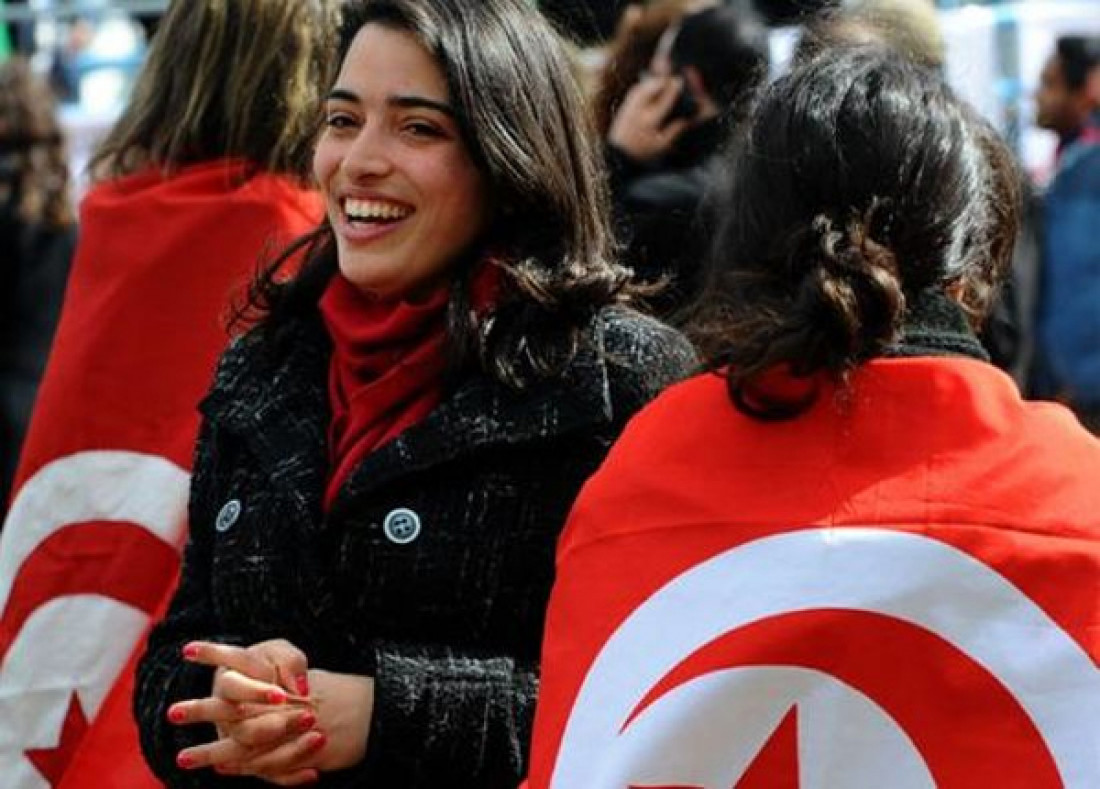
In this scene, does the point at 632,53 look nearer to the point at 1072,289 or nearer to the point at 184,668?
the point at 184,668

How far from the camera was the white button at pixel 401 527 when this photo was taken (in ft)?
8.77

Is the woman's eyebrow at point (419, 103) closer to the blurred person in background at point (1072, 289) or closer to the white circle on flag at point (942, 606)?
the white circle on flag at point (942, 606)

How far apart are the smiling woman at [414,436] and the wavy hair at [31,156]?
2.86m

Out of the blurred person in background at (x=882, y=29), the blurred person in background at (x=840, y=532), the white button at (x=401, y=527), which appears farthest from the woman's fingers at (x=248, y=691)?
the blurred person in background at (x=882, y=29)

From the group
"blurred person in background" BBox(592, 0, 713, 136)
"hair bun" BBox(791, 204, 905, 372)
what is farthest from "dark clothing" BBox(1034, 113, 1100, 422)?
"hair bun" BBox(791, 204, 905, 372)

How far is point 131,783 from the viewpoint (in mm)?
3350

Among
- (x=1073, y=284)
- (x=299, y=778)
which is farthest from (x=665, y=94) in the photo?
(x=1073, y=284)

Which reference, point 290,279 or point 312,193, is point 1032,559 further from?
point 312,193

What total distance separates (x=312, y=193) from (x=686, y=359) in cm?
104

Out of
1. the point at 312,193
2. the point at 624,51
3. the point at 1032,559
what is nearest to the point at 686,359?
the point at 1032,559

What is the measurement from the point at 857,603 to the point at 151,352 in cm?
174

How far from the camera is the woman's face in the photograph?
9.09 feet

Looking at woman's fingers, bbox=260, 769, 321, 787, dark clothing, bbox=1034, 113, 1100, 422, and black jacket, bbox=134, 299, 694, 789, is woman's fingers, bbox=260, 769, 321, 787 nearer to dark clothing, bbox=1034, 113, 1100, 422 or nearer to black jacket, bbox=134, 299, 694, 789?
black jacket, bbox=134, 299, 694, 789

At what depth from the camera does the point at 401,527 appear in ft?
8.79
